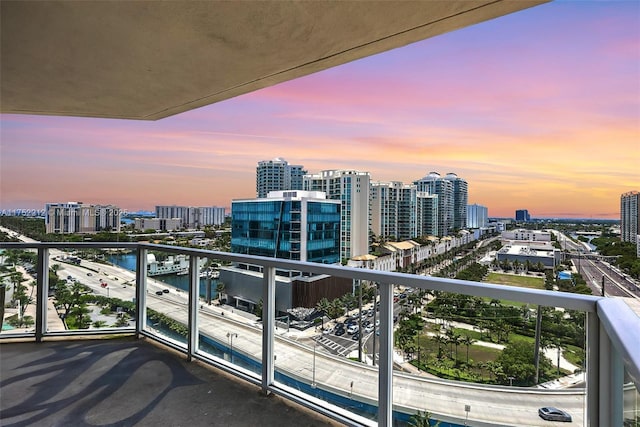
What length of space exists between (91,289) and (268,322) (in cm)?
232

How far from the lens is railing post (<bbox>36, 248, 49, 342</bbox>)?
3.19 meters

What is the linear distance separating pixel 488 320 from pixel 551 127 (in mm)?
13681

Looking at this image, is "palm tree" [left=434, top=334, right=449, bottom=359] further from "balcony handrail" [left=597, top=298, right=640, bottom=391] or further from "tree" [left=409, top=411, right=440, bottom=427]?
"balcony handrail" [left=597, top=298, right=640, bottom=391]

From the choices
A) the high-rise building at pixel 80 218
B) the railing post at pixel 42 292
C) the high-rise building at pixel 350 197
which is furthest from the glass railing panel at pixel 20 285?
the high-rise building at pixel 350 197

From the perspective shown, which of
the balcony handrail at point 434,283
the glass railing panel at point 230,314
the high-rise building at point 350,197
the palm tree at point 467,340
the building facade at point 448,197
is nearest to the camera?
the balcony handrail at point 434,283

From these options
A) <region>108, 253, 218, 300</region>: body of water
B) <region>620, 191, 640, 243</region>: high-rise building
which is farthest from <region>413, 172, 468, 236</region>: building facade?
<region>108, 253, 218, 300</region>: body of water

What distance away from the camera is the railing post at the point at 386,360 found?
1764 mm

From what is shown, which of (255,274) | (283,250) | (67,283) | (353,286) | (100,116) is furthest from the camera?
(283,250)

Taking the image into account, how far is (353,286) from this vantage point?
196 cm

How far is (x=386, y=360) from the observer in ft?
5.86

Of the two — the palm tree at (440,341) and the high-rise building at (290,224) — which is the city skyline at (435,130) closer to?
the high-rise building at (290,224)

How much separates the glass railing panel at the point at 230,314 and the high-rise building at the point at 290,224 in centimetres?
665

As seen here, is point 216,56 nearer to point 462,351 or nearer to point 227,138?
point 462,351

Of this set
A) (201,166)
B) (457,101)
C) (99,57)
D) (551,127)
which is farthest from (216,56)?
(457,101)
